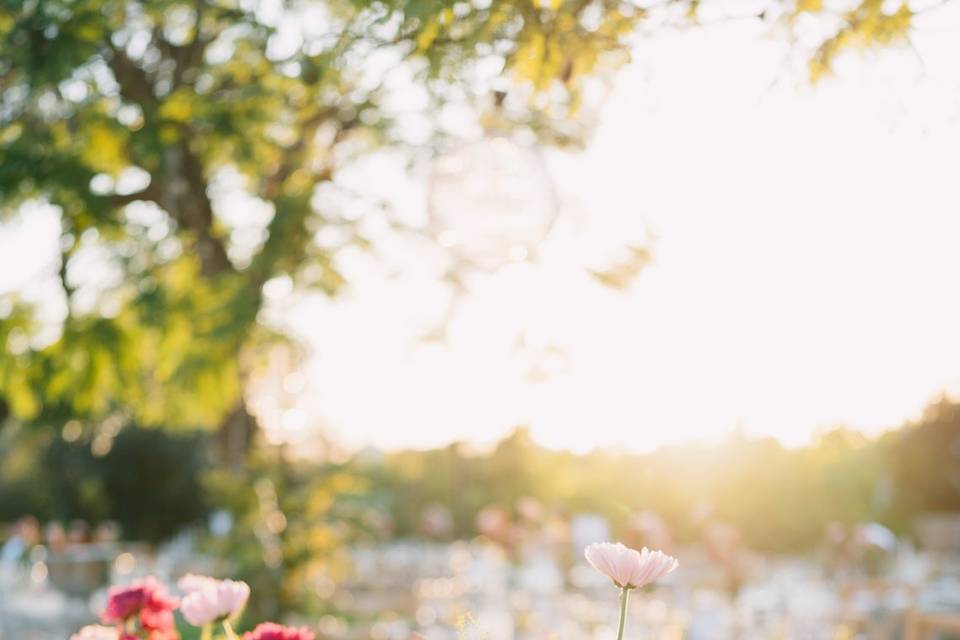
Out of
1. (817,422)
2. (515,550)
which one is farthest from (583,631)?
(817,422)

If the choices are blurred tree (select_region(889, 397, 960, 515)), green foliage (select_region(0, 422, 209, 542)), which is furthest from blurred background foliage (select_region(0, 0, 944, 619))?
blurred tree (select_region(889, 397, 960, 515))

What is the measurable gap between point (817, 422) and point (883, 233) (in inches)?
580

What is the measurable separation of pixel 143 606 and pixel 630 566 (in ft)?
3.61

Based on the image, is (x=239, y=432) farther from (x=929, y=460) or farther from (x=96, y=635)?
(x=929, y=460)

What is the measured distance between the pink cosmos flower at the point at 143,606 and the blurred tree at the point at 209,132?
1420mm

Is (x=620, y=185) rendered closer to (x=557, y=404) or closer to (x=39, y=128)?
(x=39, y=128)

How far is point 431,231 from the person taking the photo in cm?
772

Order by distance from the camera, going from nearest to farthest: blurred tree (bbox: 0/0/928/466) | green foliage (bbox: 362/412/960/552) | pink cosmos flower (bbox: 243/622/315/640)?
pink cosmos flower (bbox: 243/622/315/640) → blurred tree (bbox: 0/0/928/466) → green foliage (bbox: 362/412/960/552)

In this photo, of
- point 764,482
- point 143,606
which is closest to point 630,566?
point 143,606

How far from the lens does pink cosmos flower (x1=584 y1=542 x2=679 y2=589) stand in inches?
66.4

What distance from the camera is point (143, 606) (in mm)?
2172

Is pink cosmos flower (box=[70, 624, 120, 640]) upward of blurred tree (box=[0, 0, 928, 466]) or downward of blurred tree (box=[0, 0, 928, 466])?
downward

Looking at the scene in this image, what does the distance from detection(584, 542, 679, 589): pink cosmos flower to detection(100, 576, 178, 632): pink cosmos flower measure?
1035 mm

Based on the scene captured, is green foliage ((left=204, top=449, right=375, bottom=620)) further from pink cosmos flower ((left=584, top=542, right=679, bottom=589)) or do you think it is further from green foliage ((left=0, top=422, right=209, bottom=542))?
green foliage ((left=0, top=422, right=209, bottom=542))
